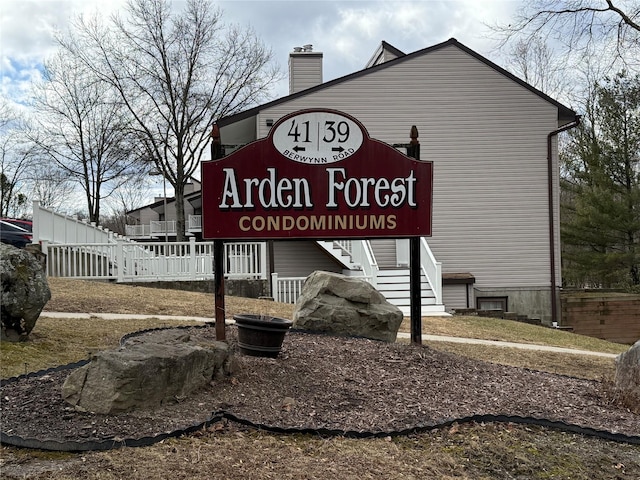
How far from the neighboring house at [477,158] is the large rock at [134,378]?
513 inches

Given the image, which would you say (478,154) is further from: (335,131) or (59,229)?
(335,131)

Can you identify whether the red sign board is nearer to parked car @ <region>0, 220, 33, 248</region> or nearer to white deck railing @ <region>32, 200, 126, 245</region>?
white deck railing @ <region>32, 200, 126, 245</region>

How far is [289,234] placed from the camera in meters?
6.36

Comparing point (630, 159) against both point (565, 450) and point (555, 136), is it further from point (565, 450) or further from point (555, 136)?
point (565, 450)

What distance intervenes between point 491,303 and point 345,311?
11.3 metres

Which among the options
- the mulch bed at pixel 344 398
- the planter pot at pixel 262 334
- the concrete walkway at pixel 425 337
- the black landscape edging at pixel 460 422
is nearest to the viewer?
the mulch bed at pixel 344 398

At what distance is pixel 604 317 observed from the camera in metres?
17.7

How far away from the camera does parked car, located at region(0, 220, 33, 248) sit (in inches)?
637

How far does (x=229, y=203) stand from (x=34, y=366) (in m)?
2.51

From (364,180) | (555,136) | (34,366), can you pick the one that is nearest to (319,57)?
(555,136)

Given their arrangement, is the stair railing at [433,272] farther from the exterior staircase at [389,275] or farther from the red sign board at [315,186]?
the red sign board at [315,186]

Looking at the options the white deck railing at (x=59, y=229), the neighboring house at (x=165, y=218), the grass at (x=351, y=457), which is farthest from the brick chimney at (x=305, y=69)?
the neighboring house at (x=165, y=218)

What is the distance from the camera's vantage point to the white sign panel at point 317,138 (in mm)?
6367

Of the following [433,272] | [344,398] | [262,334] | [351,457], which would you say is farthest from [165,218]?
[351,457]
